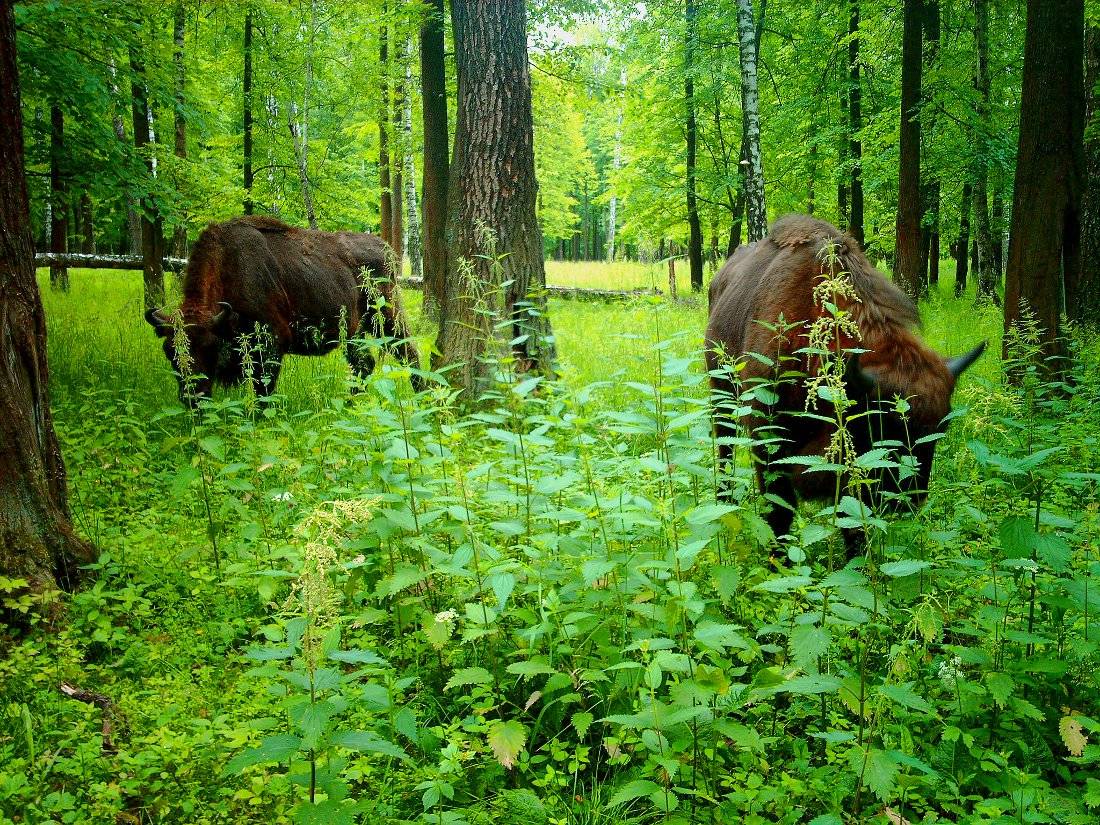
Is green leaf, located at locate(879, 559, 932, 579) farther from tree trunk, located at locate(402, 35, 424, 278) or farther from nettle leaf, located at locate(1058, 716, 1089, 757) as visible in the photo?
tree trunk, located at locate(402, 35, 424, 278)

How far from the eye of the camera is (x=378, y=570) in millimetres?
3516

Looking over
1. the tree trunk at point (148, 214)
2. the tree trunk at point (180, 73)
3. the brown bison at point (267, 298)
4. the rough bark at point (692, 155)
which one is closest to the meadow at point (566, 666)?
the brown bison at point (267, 298)

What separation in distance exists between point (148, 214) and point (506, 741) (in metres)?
8.86

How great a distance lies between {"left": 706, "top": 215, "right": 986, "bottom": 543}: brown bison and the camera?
10.7 feet

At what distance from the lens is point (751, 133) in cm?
1175

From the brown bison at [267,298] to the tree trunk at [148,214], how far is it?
4.19 feet

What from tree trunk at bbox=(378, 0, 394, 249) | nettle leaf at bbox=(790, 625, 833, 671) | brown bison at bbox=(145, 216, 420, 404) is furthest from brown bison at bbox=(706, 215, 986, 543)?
tree trunk at bbox=(378, 0, 394, 249)

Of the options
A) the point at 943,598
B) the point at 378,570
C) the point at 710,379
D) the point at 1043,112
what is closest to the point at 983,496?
the point at 943,598

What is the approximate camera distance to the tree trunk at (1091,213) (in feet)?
30.2

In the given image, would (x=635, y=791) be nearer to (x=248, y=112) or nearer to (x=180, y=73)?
(x=180, y=73)

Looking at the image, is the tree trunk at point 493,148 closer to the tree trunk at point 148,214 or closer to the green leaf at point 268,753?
the tree trunk at point 148,214

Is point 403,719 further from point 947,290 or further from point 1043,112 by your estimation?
point 947,290

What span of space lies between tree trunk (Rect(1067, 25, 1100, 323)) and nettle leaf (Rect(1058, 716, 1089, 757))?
8553mm

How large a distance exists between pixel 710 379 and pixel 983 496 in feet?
6.66
